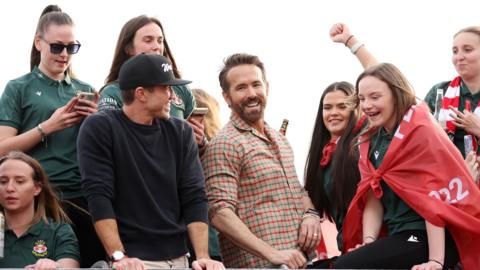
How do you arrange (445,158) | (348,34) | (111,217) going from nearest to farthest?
(111,217)
(445,158)
(348,34)

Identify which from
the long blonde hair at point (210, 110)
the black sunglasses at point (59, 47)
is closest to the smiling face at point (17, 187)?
the black sunglasses at point (59, 47)

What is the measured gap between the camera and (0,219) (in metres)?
6.16

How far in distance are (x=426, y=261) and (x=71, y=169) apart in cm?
243

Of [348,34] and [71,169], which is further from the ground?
[348,34]

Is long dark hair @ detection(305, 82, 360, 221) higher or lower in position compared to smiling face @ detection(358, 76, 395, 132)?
lower

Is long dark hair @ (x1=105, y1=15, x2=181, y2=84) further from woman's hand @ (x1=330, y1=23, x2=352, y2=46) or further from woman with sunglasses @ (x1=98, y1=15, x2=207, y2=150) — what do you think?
woman's hand @ (x1=330, y1=23, x2=352, y2=46)

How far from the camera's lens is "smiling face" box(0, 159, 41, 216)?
21.2 ft

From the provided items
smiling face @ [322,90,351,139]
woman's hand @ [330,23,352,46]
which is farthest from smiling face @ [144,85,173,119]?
woman's hand @ [330,23,352,46]

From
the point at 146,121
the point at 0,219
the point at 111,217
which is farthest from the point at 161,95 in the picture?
the point at 0,219

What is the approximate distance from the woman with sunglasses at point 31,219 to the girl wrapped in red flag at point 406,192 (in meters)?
1.76

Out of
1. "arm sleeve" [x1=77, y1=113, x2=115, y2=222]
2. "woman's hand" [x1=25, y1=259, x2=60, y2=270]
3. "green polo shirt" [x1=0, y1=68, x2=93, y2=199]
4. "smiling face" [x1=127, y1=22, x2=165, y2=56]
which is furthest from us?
"smiling face" [x1=127, y1=22, x2=165, y2=56]

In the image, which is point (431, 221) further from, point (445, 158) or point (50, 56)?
Result: point (50, 56)

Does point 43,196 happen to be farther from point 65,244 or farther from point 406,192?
point 406,192

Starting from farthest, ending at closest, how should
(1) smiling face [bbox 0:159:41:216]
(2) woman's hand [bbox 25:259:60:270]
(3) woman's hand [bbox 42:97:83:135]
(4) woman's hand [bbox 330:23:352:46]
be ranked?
1. (4) woman's hand [bbox 330:23:352:46]
2. (3) woman's hand [bbox 42:97:83:135]
3. (1) smiling face [bbox 0:159:41:216]
4. (2) woman's hand [bbox 25:259:60:270]
